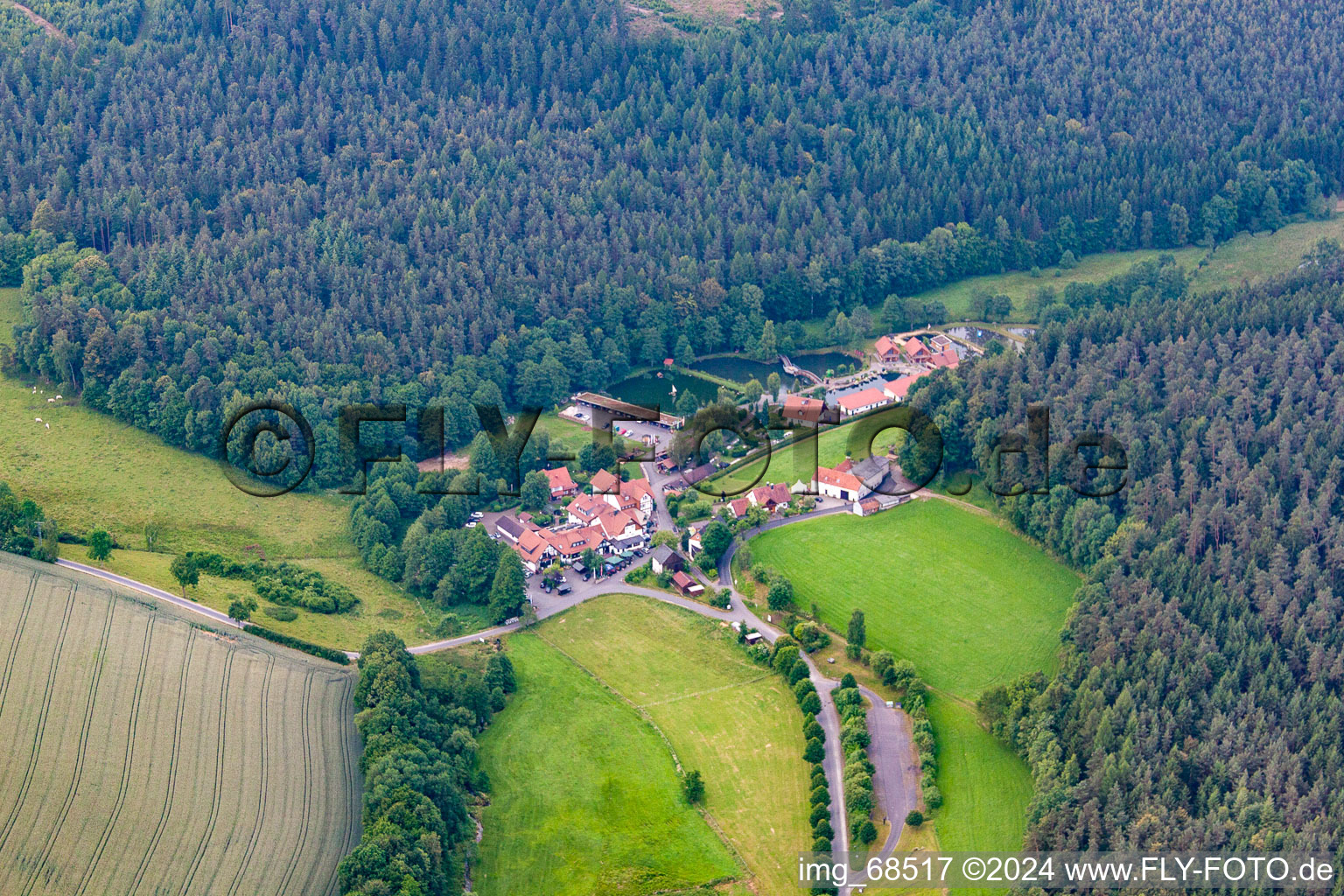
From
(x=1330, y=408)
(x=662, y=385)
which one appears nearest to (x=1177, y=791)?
(x=1330, y=408)

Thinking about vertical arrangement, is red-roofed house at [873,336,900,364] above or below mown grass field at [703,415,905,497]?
above

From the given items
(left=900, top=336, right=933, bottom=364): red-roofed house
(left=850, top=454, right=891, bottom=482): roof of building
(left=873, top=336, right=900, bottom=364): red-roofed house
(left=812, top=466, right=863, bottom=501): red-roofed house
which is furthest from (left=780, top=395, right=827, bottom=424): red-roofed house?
(left=900, top=336, right=933, bottom=364): red-roofed house

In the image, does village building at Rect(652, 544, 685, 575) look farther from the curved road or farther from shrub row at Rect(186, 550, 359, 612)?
shrub row at Rect(186, 550, 359, 612)

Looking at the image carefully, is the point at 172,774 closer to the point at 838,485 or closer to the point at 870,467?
the point at 838,485

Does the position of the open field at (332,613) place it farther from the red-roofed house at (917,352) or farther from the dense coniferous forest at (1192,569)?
the red-roofed house at (917,352)

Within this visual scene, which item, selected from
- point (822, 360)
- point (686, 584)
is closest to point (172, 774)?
point (686, 584)

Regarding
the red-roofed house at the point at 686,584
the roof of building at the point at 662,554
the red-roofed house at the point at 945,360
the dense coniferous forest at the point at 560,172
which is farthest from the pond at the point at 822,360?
the red-roofed house at the point at 686,584
